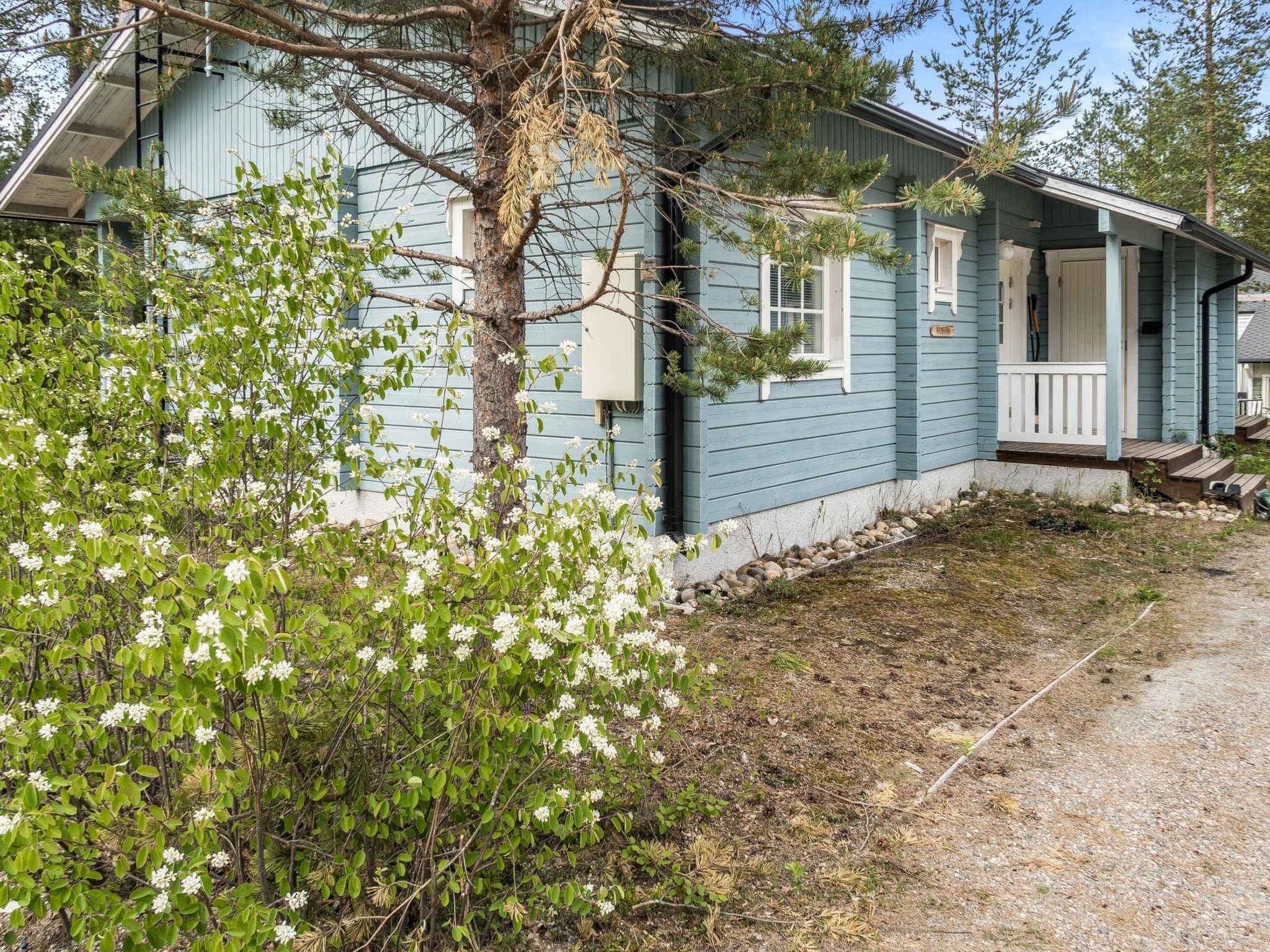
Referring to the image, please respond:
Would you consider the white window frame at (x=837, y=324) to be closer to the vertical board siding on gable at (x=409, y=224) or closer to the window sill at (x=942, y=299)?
the window sill at (x=942, y=299)

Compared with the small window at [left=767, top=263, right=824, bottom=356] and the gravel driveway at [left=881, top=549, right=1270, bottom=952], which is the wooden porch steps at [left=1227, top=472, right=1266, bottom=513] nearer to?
the small window at [left=767, top=263, right=824, bottom=356]

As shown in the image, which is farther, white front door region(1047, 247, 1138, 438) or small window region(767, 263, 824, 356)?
white front door region(1047, 247, 1138, 438)

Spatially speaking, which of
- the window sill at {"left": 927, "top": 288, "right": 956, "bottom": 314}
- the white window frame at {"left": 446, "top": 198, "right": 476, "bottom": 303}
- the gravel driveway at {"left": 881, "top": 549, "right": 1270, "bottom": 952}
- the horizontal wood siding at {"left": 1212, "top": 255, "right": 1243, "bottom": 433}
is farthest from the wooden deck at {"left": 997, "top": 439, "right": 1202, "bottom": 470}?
the white window frame at {"left": 446, "top": 198, "right": 476, "bottom": 303}

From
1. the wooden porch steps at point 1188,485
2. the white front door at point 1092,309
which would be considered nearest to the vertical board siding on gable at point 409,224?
the wooden porch steps at point 1188,485

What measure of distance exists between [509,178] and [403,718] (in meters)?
2.06

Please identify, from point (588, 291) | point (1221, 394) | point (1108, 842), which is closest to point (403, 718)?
point (1108, 842)

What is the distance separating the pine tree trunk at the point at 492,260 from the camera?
4.40 metres

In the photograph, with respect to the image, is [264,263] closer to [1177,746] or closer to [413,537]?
[413,537]

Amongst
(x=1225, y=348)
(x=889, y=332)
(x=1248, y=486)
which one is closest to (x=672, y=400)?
(x=889, y=332)

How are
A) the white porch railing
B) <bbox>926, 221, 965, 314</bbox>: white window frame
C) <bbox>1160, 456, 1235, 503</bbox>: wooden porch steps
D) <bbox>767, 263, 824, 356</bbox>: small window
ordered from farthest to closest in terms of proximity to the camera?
1. the white porch railing
2. <bbox>1160, 456, 1235, 503</bbox>: wooden porch steps
3. <bbox>926, 221, 965, 314</bbox>: white window frame
4. <bbox>767, 263, 824, 356</bbox>: small window

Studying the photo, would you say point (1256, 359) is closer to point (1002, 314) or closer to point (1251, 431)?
point (1251, 431)

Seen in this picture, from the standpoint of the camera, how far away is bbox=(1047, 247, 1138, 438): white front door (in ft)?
39.9

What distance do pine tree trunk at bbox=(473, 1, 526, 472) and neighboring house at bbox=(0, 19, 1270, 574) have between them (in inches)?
55.3

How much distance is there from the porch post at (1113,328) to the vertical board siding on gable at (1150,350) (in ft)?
8.69
